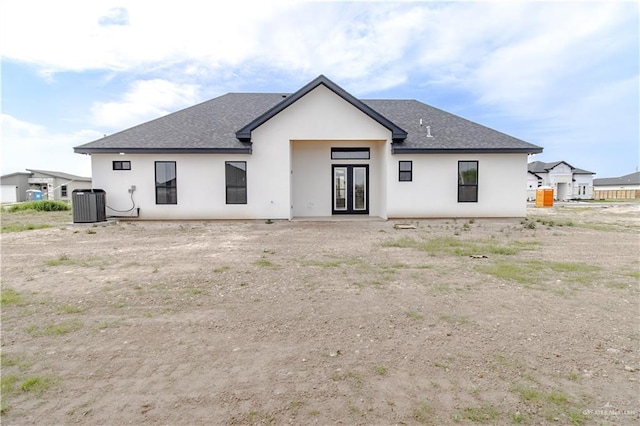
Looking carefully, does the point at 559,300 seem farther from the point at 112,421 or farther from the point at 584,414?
the point at 112,421

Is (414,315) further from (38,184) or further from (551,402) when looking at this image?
(38,184)

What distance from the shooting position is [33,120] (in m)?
20.6

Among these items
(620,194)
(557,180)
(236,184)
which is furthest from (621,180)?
(236,184)

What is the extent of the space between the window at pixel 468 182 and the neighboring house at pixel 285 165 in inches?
1.7

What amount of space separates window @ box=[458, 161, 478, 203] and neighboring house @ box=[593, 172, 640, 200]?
2105 inches

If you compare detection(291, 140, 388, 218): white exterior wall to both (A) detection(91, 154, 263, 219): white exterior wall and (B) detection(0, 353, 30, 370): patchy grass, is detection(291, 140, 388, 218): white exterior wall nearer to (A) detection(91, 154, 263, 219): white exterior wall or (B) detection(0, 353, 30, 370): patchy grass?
(A) detection(91, 154, 263, 219): white exterior wall

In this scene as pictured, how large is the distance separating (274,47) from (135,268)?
14209mm

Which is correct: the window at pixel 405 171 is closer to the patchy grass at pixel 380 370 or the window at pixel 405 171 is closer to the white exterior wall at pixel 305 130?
the white exterior wall at pixel 305 130

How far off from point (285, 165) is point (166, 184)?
5.21m

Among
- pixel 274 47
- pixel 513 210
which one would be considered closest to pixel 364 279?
pixel 513 210

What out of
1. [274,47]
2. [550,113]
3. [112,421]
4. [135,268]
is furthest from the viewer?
[550,113]

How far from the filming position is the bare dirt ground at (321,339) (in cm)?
238

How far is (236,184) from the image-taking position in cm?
1460

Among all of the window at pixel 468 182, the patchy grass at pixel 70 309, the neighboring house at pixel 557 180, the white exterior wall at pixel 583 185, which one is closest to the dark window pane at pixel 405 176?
the window at pixel 468 182
